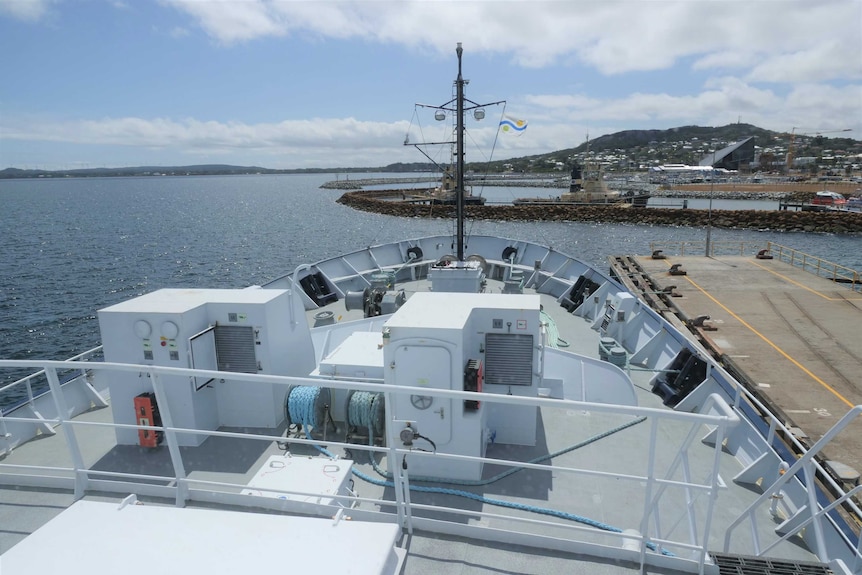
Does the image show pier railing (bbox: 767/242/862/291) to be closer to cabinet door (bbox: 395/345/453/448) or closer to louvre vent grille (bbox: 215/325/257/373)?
cabinet door (bbox: 395/345/453/448)

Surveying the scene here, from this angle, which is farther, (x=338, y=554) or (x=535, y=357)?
(x=535, y=357)

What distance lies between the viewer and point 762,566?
3.26 m

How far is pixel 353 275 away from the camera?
54.8 ft

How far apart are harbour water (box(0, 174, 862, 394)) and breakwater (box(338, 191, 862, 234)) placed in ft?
9.31

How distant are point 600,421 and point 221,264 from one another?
37784 millimetres

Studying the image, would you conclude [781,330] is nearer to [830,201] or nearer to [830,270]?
[830,270]

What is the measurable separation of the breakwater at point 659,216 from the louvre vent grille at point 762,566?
143ft

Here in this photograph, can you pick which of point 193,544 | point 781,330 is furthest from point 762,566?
point 781,330

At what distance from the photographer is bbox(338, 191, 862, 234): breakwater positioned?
5450cm

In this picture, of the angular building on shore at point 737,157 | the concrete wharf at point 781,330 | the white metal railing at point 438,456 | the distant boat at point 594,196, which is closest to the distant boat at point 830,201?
the distant boat at point 594,196

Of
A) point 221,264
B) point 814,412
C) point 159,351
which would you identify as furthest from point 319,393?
point 221,264

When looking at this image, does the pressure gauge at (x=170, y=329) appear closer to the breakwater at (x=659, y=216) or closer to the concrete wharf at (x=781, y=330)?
the concrete wharf at (x=781, y=330)

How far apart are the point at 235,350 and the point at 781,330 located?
717 inches

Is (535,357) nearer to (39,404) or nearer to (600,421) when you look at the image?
(600,421)
